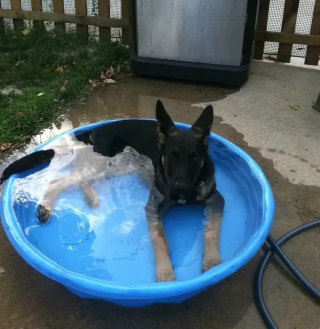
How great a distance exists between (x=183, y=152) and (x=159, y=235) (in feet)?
2.10

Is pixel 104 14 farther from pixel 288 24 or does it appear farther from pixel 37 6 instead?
pixel 288 24

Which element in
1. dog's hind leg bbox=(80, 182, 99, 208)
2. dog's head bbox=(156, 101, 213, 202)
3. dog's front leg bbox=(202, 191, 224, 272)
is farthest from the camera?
dog's hind leg bbox=(80, 182, 99, 208)

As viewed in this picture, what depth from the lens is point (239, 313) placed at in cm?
257

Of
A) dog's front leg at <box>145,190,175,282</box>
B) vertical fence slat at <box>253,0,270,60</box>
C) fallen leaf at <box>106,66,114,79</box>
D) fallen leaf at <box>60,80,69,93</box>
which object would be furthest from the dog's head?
vertical fence slat at <box>253,0,270,60</box>

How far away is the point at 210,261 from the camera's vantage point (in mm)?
2727

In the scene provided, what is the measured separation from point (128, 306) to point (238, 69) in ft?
12.1

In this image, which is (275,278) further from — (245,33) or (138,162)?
(245,33)

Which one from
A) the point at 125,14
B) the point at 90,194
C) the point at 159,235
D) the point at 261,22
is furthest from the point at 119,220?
the point at 125,14

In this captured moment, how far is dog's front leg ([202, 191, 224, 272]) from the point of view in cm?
274

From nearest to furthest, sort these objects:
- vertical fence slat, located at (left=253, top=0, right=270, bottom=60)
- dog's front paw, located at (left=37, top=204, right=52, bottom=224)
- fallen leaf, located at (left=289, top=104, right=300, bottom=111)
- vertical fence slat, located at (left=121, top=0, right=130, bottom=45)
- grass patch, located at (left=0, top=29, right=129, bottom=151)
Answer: dog's front paw, located at (left=37, top=204, right=52, bottom=224), grass patch, located at (left=0, top=29, right=129, bottom=151), fallen leaf, located at (left=289, top=104, right=300, bottom=111), vertical fence slat, located at (left=253, top=0, right=270, bottom=60), vertical fence slat, located at (left=121, top=0, right=130, bottom=45)

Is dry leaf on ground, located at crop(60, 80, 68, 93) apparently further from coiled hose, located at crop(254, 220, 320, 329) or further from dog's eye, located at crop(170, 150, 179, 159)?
coiled hose, located at crop(254, 220, 320, 329)

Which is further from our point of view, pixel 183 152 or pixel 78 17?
pixel 78 17

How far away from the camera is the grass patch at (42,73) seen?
4543 millimetres

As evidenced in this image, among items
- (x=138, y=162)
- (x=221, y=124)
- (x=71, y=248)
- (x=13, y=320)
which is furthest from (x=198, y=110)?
(x=13, y=320)
